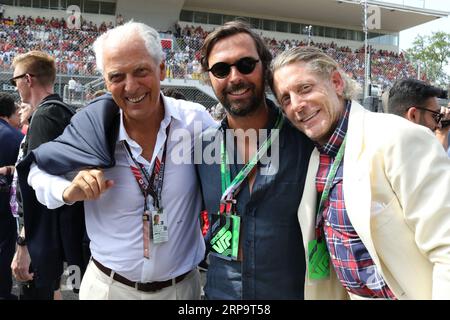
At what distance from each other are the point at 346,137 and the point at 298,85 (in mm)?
324

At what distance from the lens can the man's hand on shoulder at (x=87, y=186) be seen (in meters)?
1.78

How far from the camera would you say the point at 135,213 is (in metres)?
2.04

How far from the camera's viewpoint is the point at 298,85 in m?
1.87

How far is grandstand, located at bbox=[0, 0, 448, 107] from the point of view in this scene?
1638cm

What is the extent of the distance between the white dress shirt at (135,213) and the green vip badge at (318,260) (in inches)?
26.4

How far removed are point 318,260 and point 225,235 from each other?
43cm

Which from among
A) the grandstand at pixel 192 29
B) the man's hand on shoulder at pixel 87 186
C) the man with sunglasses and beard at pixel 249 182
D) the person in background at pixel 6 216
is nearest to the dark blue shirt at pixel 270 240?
the man with sunglasses and beard at pixel 249 182

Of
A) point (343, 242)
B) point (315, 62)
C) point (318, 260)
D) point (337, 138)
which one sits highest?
point (315, 62)

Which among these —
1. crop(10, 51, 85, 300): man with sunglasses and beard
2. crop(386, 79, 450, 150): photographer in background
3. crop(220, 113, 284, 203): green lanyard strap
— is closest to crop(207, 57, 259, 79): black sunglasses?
crop(220, 113, 284, 203): green lanyard strap

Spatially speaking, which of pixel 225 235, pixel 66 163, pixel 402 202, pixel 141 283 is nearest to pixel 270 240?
pixel 225 235

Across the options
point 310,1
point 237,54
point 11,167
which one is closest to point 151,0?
point 310,1

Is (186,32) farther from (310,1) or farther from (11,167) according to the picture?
(11,167)

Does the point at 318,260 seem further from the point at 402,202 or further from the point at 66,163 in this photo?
the point at 66,163

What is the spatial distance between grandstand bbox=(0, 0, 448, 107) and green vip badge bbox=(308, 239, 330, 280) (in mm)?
11763
